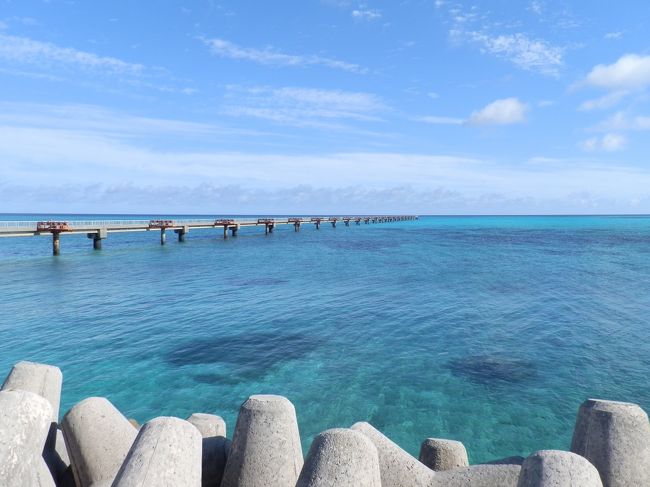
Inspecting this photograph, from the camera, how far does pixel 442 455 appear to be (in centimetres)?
718

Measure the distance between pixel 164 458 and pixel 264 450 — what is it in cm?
132

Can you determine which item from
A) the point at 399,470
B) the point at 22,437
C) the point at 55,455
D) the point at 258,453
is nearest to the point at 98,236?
the point at 55,455

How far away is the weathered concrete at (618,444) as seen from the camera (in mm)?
5535

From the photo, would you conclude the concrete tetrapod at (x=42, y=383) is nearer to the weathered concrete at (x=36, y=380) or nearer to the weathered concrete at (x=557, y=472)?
the weathered concrete at (x=36, y=380)

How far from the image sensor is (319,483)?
4598mm

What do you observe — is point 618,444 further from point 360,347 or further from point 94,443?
point 360,347

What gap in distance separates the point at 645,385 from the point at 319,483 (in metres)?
13.5

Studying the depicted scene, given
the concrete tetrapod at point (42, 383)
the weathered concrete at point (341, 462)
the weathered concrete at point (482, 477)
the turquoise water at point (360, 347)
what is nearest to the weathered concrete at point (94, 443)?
the concrete tetrapod at point (42, 383)

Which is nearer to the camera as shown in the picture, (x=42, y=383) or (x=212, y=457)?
→ (x=212, y=457)

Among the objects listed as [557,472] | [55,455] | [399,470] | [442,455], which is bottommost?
[442,455]

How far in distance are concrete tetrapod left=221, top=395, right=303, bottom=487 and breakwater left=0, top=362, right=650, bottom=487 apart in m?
0.01

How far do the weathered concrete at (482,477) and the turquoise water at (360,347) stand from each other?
4975mm

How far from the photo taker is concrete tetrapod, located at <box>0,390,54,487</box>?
14.9ft

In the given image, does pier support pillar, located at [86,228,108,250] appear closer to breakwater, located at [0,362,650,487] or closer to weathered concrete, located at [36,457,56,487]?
breakwater, located at [0,362,650,487]
